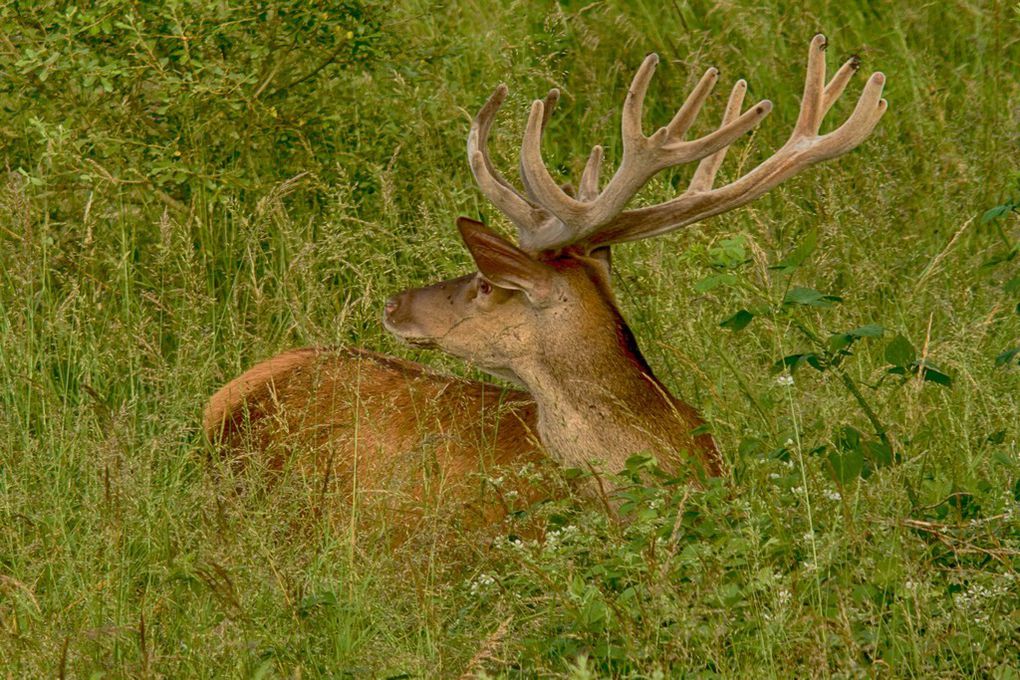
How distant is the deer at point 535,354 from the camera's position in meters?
4.29

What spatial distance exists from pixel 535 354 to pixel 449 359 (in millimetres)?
828

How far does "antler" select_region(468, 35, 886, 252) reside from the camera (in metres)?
4.23

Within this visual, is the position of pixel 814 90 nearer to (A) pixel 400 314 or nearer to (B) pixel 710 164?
(B) pixel 710 164

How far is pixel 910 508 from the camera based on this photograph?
3.77 metres

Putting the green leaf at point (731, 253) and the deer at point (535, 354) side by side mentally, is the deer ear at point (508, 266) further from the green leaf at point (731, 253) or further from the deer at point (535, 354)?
the green leaf at point (731, 253)

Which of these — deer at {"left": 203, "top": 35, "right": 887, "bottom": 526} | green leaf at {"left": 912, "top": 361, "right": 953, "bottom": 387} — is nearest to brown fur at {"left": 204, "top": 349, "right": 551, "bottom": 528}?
deer at {"left": 203, "top": 35, "right": 887, "bottom": 526}

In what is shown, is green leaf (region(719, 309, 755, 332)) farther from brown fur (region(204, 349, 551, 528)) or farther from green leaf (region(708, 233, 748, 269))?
brown fur (region(204, 349, 551, 528))

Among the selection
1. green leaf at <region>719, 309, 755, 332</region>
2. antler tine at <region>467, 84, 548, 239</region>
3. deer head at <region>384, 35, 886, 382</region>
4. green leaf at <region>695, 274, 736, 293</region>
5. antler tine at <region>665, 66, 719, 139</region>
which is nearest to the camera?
green leaf at <region>719, 309, 755, 332</region>

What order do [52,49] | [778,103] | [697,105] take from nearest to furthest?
1. [697,105]
2. [52,49]
3. [778,103]

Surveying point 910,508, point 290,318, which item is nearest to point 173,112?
point 290,318

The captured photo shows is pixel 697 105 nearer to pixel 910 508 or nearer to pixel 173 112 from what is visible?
pixel 910 508

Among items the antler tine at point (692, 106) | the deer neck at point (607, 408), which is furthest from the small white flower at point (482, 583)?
the antler tine at point (692, 106)

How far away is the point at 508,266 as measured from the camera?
4.41 meters

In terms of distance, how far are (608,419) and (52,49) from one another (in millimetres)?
2210
